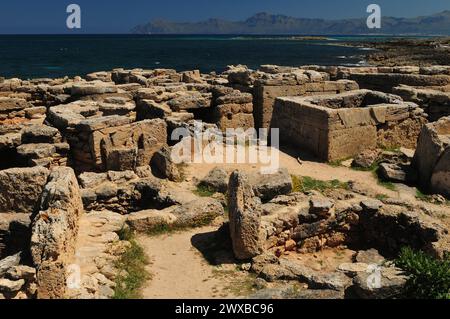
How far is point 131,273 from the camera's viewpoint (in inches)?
275

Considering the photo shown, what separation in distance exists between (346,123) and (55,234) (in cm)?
833

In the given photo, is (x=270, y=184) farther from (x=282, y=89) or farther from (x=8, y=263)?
(x=282, y=89)

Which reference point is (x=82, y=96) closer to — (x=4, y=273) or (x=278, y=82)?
(x=278, y=82)

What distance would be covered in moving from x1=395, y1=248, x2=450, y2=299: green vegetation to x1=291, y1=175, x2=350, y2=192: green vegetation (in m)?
4.73

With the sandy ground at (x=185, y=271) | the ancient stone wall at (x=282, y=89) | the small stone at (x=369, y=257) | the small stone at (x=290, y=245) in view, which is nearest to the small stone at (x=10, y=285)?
the sandy ground at (x=185, y=271)

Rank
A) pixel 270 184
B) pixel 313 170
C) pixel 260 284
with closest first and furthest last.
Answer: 1. pixel 260 284
2. pixel 270 184
3. pixel 313 170

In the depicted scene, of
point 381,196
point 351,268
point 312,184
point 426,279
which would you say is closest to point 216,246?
point 351,268

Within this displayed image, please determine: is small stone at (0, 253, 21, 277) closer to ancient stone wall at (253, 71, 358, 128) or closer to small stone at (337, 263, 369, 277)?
small stone at (337, 263, 369, 277)

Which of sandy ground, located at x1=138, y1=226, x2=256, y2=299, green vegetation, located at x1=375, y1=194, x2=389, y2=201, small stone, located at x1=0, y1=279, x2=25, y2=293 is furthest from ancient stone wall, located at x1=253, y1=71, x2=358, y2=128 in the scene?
small stone, located at x1=0, y1=279, x2=25, y2=293

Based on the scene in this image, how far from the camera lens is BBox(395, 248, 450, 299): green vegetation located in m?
5.54

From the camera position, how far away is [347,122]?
12.5 m
